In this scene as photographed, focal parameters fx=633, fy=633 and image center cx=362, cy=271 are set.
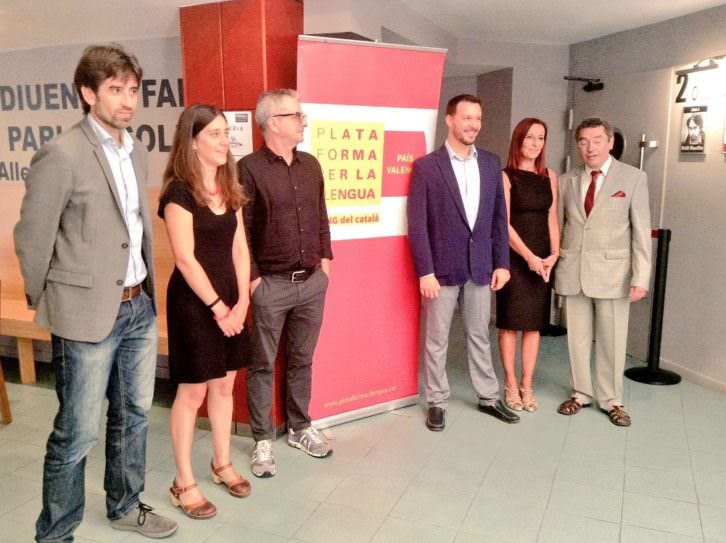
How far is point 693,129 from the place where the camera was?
4168 mm

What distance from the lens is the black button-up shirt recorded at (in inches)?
110

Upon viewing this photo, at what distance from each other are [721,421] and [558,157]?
2.60 meters

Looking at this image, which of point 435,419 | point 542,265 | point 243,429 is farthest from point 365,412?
point 542,265

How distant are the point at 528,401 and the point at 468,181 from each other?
136cm

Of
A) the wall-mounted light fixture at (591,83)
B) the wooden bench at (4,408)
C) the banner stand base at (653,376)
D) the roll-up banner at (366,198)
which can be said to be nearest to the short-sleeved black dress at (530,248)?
the roll-up banner at (366,198)

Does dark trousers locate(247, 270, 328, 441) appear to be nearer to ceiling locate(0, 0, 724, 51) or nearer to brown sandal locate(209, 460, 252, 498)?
brown sandal locate(209, 460, 252, 498)

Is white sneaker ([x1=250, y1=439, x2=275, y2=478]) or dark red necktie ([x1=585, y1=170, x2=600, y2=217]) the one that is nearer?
white sneaker ([x1=250, y1=439, x2=275, y2=478])

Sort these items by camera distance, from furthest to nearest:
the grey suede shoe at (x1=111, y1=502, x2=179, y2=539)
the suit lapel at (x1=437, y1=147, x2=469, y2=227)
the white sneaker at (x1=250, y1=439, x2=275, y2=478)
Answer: the suit lapel at (x1=437, y1=147, x2=469, y2=227) → the white sneaker at (x1=250, y1=439, x2=275, y2=478) → the grey suede shoe at (x1=111, y1=502, x2=179, y2=539)

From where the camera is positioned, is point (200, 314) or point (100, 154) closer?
point (100, 154)

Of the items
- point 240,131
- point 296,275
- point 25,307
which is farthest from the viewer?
point 25,307

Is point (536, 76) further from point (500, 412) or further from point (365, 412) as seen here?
point (365, 412)

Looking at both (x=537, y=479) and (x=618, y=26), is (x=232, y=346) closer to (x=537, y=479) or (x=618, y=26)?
(x=537, y=479)

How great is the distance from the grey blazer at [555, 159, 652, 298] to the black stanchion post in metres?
0.88

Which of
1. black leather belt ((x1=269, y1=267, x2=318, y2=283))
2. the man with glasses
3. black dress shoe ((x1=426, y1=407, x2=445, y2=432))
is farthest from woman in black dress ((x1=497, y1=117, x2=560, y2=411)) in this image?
black leather belt ((x1=269, y1=267, x2=318, y2=283))
